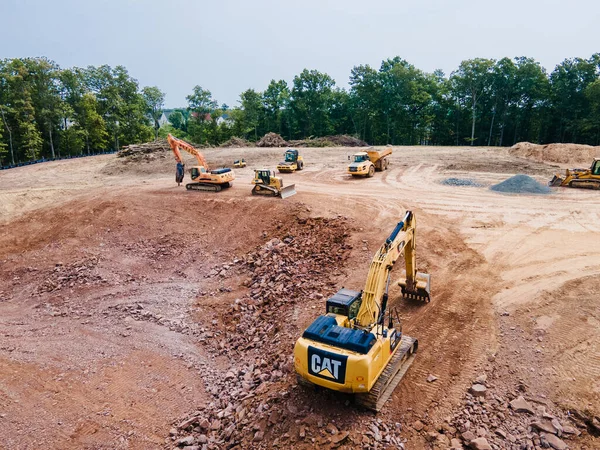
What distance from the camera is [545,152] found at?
107 ft

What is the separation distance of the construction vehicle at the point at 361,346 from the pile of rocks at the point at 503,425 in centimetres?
122

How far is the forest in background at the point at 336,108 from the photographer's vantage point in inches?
1649

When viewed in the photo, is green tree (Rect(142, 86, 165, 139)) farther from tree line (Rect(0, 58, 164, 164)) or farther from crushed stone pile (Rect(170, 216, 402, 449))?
crushed stone pile (Rect(170, 216, 402, 449))

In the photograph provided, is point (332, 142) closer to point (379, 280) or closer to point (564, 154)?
point (564, 154)

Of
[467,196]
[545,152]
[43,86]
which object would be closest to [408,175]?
[467,196]

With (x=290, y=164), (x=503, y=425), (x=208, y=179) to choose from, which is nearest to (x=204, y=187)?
(x=208, y=179)

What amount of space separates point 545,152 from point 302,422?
1313 inches

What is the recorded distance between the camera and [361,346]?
6.65 meters

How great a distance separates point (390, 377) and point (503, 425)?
2.03 metres

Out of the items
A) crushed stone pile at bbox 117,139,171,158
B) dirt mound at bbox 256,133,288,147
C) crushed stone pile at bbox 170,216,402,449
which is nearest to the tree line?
crushed stone pile at bbox 117,139,171,158

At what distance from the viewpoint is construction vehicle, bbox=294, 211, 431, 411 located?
6.61 metres

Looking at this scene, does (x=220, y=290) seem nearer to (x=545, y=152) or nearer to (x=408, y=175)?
(x=408, y=175)

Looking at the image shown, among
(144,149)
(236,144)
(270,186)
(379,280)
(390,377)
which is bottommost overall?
(390,377)

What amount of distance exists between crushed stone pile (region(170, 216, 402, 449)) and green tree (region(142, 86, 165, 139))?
49.1 m
